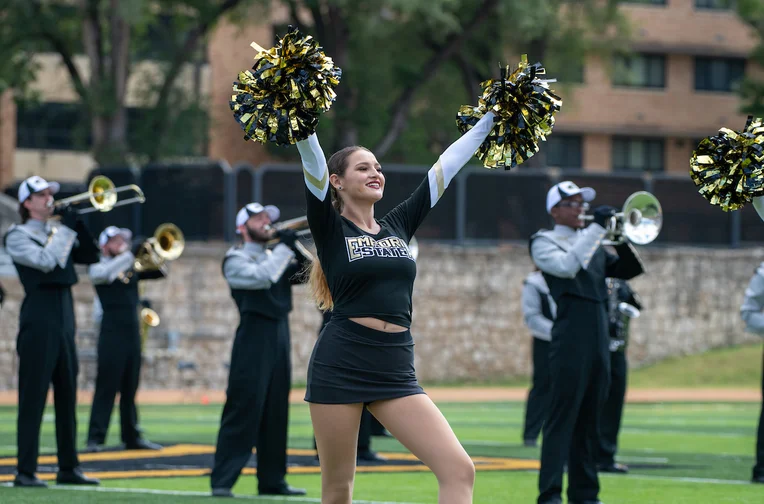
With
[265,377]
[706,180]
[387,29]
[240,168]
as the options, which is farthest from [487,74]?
[706,180]

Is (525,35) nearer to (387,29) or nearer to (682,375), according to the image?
(387,29)

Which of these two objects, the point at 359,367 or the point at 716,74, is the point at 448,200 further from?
the point at 716,74

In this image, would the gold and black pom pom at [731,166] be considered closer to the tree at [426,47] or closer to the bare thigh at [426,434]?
the bare thigh at [426,434]

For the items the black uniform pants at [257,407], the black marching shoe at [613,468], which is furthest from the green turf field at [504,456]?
the black uniform pants at [257,407]

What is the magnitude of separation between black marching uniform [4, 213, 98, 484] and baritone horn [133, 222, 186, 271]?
4.62 m

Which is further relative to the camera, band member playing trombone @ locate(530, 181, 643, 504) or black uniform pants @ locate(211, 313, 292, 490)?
black uniform pants @ locate(211, 313, 292, 490)

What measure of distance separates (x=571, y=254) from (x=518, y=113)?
9.18 feet

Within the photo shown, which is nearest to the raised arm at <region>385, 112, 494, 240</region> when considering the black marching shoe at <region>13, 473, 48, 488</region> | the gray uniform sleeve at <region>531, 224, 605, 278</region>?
the gray uniform sleeve at <region>531, 224, 605, 278</region>

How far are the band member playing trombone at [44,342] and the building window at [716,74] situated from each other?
38.5 metres

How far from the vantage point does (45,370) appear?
10.1 meters

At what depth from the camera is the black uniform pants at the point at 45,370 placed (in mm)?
10070

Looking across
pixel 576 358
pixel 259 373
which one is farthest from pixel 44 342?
pixel 576 358

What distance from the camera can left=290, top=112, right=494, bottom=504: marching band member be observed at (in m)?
5.72

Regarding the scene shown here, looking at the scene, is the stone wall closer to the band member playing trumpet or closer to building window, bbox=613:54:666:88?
the band member playing trumpet
